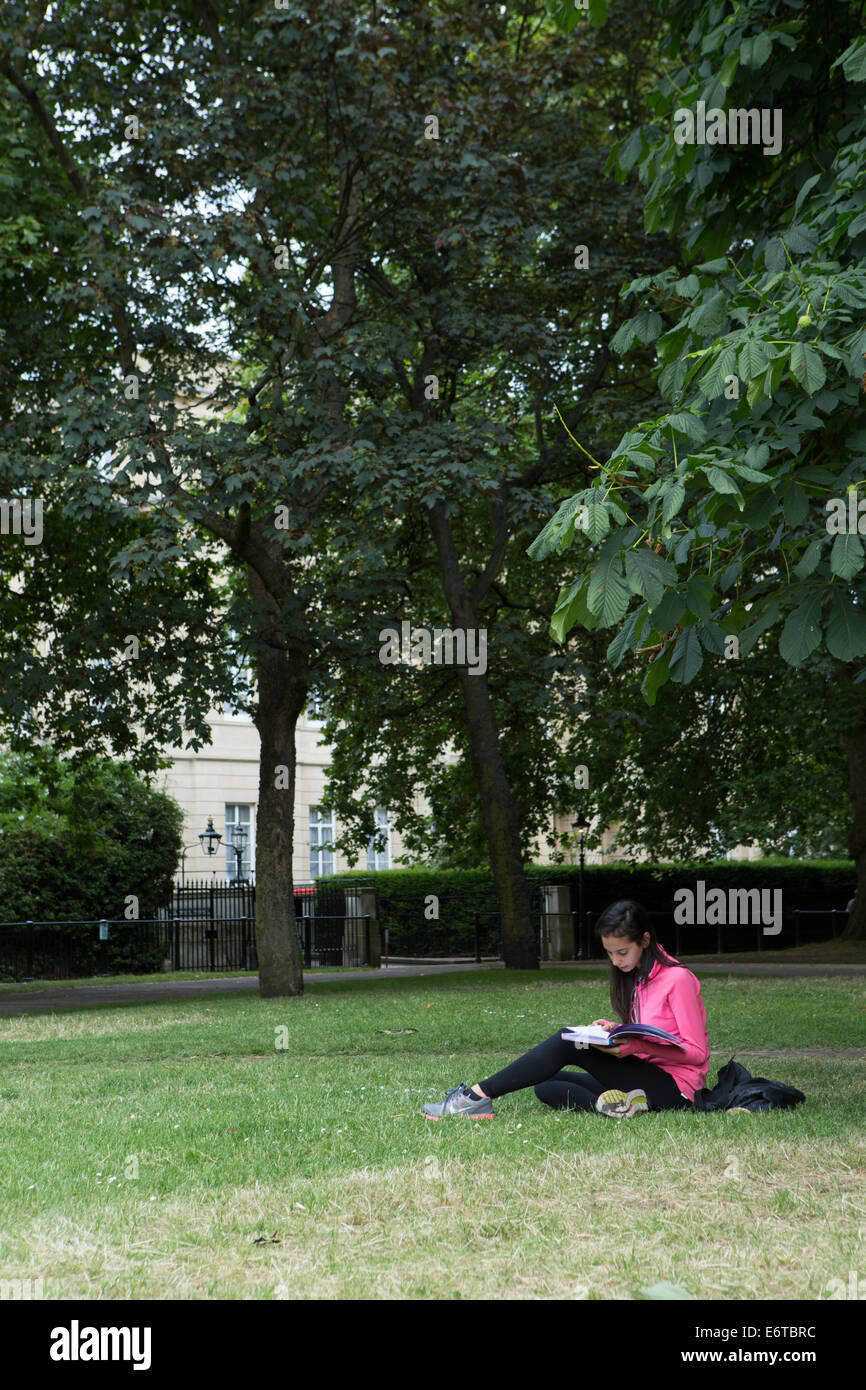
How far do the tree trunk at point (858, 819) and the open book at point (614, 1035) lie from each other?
17.3m

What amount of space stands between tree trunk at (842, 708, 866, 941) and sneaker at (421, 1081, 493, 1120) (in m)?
17.3

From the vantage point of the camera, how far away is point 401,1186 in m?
4.95

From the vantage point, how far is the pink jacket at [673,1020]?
6293 mm

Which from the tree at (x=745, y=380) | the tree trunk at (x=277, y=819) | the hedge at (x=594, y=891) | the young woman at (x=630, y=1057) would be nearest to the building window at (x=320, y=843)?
the hedge at (x=594, y=891)

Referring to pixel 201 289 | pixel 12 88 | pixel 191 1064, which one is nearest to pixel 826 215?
pixel 191 1064

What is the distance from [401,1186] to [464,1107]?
1594 millimetres

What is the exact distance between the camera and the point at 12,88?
1609 cm

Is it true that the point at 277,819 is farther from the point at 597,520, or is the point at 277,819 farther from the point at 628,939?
the point at 597,520

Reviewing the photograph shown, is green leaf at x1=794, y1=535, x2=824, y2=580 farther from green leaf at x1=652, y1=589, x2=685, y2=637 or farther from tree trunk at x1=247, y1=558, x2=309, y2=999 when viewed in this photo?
tree trunk at x1=247, y1=558, x2=309, y2=999

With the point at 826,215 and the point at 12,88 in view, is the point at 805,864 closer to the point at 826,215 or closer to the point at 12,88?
the point at 12,88

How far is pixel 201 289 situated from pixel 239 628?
4025 mm

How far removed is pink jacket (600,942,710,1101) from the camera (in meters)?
6.29

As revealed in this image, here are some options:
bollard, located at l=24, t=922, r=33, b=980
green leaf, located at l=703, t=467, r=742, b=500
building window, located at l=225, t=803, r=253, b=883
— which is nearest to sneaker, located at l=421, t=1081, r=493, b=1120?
green leaf, located at l=703, t=467, r=742, b=500

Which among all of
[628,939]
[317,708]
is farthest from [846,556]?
[317,708]
